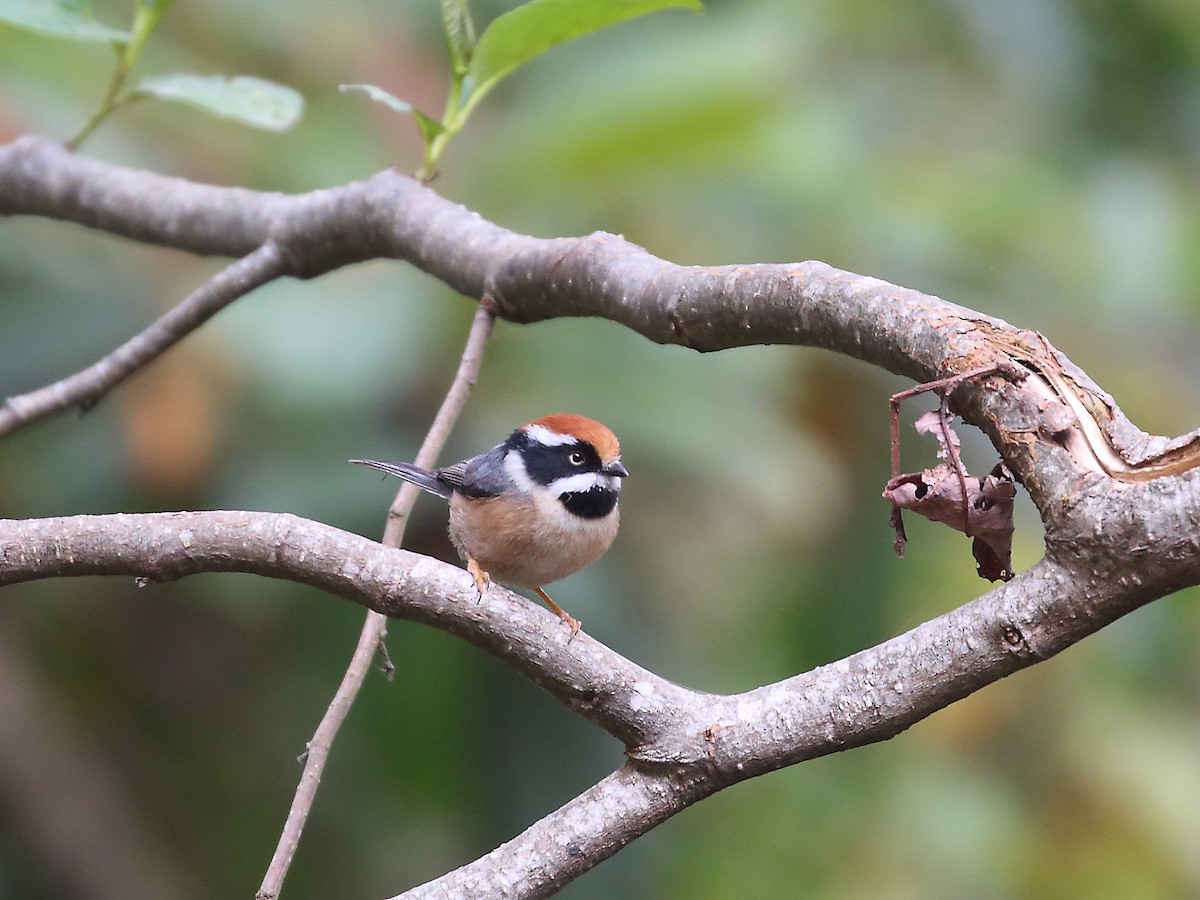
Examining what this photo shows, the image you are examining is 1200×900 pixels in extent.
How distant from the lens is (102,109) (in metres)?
3.07

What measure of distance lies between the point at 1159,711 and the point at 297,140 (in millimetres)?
4472

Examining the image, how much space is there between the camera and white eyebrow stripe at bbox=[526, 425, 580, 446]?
346 cm

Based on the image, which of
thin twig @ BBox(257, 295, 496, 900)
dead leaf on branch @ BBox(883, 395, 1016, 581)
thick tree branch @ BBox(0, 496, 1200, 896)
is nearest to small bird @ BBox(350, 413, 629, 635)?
thin twig @ BBox(257, 295, 496, 900)

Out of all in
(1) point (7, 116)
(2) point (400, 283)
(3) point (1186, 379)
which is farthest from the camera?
(3) point (1186, 379)

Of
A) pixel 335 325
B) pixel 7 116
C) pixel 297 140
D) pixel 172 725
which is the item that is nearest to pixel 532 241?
pixel 335 325

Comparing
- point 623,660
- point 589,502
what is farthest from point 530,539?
point 623,660

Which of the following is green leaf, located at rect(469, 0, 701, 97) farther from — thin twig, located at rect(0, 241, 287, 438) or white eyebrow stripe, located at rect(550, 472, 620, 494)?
white eyebrow stripe, located at rect(550, 472, 620, 494)

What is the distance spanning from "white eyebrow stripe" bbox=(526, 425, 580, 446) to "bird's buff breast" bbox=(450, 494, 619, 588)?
0.17 metres

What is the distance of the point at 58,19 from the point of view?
112 inches

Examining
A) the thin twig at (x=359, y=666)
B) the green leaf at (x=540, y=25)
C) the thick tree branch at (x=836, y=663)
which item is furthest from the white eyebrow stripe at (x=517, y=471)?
the thick tree branch at (x=836, y=663)

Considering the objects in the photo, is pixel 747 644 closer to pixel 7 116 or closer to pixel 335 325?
pixel 335 325

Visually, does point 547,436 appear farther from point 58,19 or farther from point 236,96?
point 58,19

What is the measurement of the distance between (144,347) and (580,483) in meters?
1.22

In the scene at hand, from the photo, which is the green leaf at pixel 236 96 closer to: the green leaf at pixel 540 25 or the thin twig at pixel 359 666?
the green leaf at pixel 540 25
